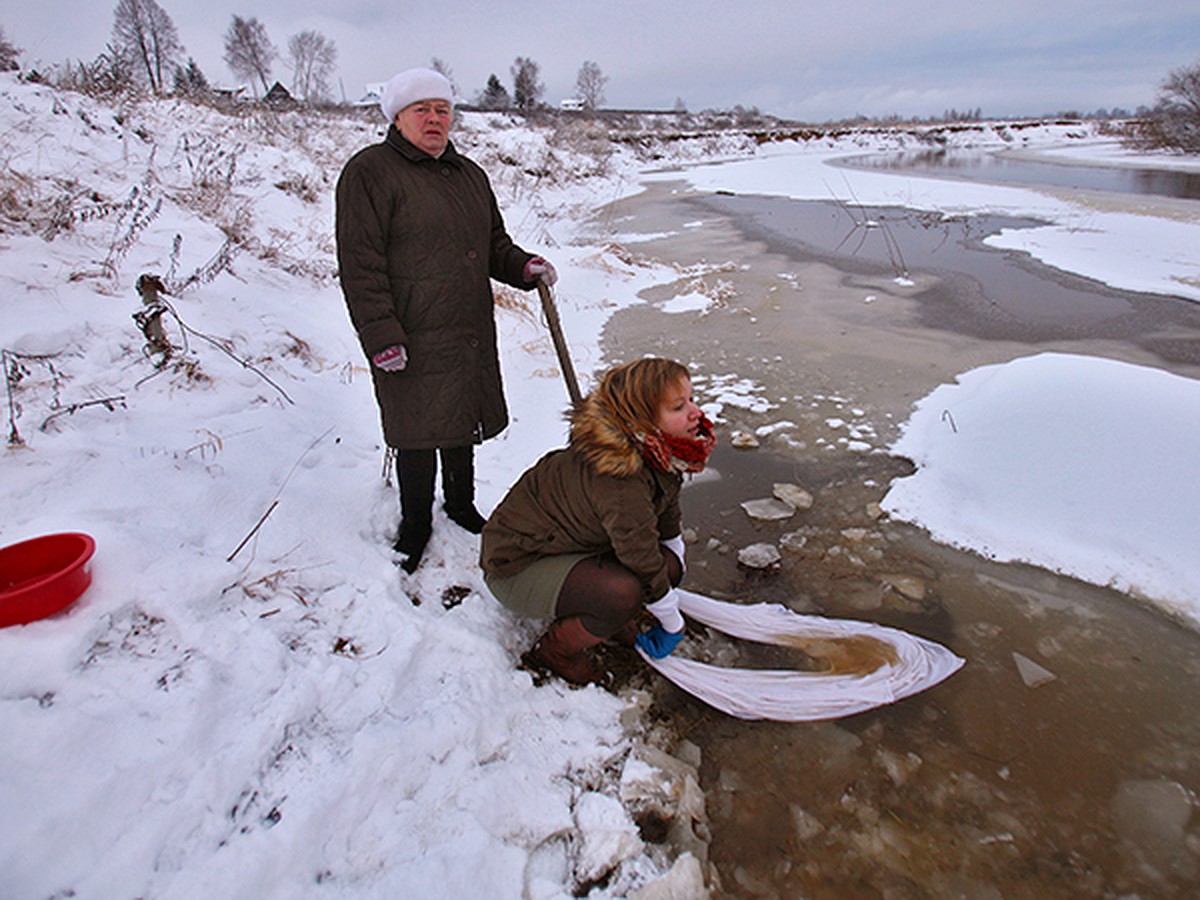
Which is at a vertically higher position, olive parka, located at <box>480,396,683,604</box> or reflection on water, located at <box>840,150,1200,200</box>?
reflection on water, located at <box>840,150,1200,200</box>

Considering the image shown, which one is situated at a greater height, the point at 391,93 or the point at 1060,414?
the point at 391,93

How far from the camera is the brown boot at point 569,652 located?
203 cm

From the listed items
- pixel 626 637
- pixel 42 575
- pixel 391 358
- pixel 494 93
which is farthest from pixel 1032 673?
pixel 494 93

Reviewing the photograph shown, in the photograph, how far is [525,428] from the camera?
401 centimetres

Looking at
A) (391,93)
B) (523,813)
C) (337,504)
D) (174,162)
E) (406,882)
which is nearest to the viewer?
(406,882)

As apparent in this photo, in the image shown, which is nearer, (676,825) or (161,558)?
(676,825)

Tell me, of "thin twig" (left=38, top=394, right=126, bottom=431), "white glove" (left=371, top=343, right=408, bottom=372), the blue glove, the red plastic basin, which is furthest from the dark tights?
"thin twig" (left=38, top=394, right=126, bottom=431)

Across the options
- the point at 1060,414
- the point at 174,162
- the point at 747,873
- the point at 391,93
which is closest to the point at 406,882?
the point at 747,873

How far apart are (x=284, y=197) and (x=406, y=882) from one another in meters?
7.80

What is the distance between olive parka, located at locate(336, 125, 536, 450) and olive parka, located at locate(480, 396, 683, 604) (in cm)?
49

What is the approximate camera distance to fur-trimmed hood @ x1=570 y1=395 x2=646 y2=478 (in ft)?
6.02

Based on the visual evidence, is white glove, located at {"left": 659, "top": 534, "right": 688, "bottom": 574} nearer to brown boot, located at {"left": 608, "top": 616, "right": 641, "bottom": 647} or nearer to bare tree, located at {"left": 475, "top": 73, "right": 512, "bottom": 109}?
brown boot, located at {"left": 608, "top": 616, "right": 641, "bottom": 647}

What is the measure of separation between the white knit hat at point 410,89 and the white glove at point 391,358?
0.75 metres

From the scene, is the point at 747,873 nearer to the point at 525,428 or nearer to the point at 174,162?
the point at 525,428
